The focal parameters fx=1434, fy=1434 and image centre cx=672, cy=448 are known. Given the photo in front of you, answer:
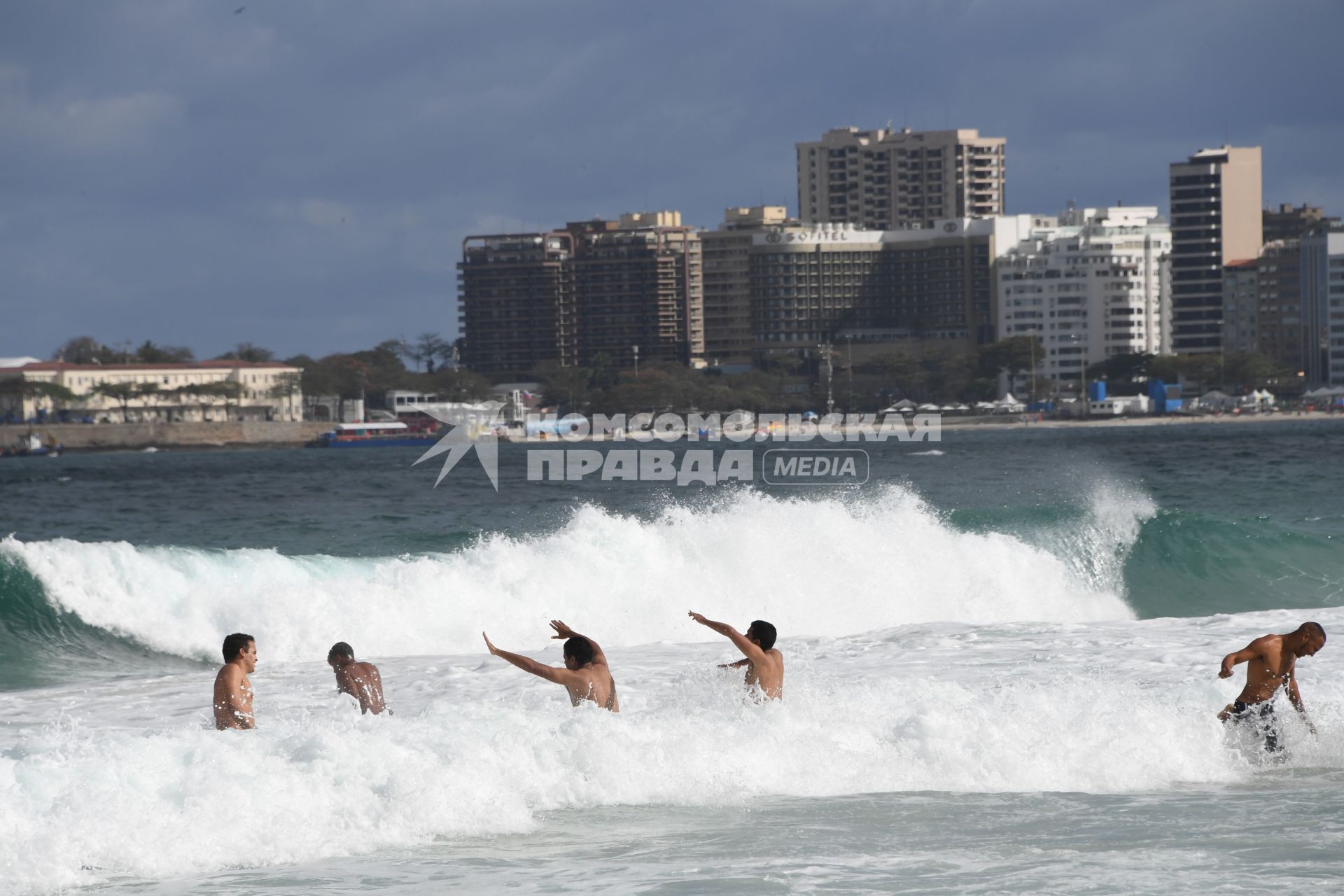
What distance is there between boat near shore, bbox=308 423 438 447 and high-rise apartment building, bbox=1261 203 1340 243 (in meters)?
122

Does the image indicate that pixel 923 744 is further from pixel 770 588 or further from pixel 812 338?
pixel 812 338

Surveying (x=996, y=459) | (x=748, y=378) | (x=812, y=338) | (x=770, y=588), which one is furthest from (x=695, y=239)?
(x=770, y=588)

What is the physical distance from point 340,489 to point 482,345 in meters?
134

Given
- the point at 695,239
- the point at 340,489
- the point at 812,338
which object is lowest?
the point at 340,489

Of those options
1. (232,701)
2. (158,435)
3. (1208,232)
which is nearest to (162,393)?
(158,435)

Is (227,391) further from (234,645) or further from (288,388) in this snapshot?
(234,645)

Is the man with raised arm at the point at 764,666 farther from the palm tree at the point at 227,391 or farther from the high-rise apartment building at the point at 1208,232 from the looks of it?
the high-rise apartment building at the point at 1208,232

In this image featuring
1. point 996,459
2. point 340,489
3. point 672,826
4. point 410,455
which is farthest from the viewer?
point 410,455

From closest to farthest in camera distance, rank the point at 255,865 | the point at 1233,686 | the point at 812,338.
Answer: the point at 255,865
the point at 1233,686
the point at 812,338

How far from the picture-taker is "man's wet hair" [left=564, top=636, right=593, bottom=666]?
9.89m

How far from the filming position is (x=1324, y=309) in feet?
479

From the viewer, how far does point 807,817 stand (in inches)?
346

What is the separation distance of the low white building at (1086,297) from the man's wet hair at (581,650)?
488 ft
